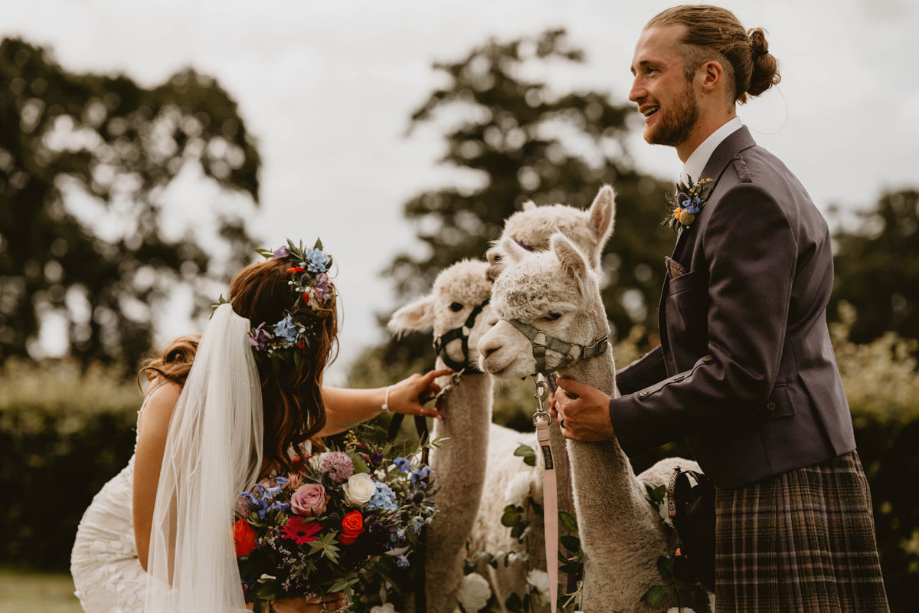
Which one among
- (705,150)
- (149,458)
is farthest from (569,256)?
(149,458)

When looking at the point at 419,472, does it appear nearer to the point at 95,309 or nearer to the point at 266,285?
the point at 266,285

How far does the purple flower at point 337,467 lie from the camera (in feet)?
10.6

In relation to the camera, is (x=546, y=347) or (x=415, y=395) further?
(x=415, y=395)

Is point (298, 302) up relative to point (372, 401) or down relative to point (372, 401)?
up

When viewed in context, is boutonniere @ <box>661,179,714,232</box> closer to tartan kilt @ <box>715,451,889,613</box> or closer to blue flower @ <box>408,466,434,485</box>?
tartan kilt @ <box>715,451,889,613</box>

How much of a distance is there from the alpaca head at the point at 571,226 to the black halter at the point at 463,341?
0.84ft

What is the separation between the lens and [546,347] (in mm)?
2744

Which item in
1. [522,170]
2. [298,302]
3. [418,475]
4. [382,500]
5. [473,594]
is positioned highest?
[522,170]

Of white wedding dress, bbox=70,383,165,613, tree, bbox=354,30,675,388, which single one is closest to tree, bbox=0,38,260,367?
tree, bbox=354,30,675,388

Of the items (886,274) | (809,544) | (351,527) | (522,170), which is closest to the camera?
(809,544)

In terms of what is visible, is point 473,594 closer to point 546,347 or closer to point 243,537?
point 243,537

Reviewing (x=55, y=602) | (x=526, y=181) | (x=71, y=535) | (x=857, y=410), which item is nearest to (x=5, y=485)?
(x=71, y=535)

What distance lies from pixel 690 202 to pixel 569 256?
44 cm

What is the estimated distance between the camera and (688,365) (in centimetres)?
258
